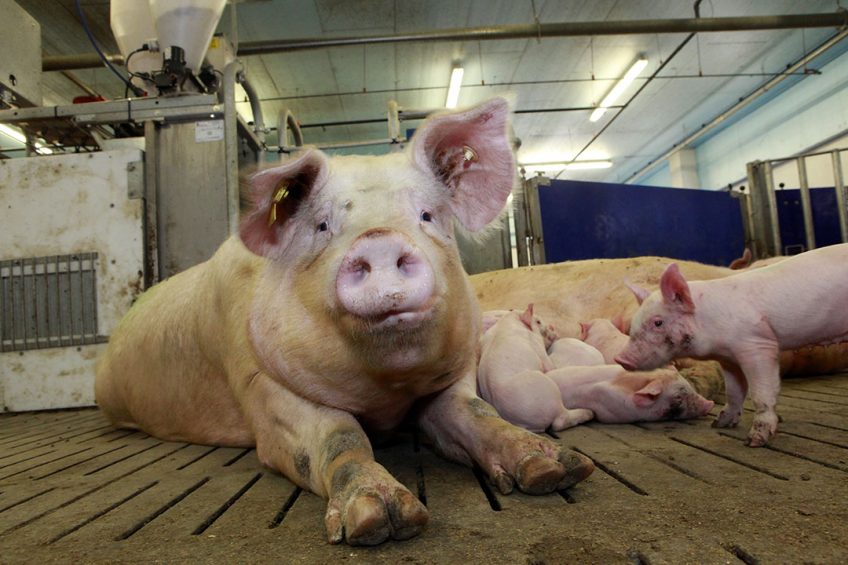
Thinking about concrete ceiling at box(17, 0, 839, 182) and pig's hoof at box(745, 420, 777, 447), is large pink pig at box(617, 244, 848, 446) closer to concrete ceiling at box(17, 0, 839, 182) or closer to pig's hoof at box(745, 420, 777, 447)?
Result: pig's hoof at box(745, 420, 777, 447)

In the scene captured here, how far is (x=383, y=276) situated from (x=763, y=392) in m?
1.54

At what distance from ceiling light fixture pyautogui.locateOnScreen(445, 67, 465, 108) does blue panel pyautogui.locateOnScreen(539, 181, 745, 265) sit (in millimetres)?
5837

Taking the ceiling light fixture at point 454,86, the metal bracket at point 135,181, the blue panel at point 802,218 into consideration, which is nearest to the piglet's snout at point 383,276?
the metal bracket at point 135,181

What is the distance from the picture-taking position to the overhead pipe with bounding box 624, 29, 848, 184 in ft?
37.0

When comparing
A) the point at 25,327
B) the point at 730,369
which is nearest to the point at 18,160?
the point at 25,327

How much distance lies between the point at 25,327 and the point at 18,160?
1.18 metres

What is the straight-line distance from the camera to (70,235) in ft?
14.1

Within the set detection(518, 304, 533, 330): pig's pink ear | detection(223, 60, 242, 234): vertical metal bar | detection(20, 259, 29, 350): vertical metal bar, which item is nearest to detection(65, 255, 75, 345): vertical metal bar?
detection(20, 259, 29, 350): vertical metal bar

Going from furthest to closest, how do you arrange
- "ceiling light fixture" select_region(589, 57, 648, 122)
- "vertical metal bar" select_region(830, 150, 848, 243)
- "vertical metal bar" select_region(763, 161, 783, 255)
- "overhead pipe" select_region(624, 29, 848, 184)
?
"ceiling light fixture" select_region(589, 57, 648, 122)
"overhead pipe" select_region(624, 29, 848, 184)
"vertical metal bar" select_region(763, 161, 783, 255)
"vertical metal bar" select_region(830, 150, 848, 243)

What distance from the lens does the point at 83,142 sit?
16.4 feet

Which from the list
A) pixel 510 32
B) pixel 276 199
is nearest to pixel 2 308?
pixel 276 199

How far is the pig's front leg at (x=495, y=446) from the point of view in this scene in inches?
62.5

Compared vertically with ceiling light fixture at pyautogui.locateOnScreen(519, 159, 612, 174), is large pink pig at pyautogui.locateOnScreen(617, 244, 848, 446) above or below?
below

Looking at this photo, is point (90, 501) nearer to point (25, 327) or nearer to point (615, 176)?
point (25, 327)
